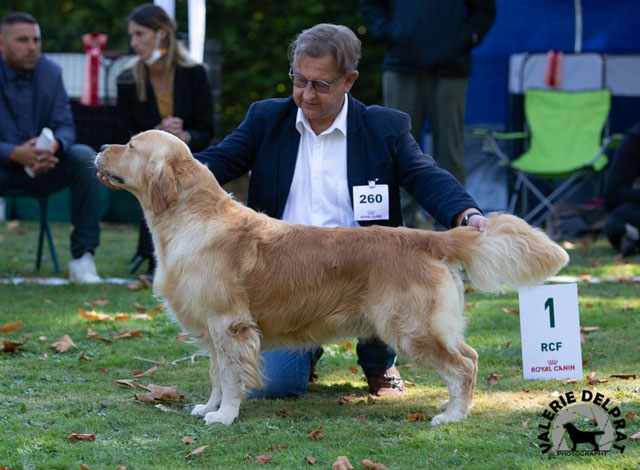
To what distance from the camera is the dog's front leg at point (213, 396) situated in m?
3.81

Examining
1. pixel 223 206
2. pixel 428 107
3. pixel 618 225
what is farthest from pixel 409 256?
pixel 618 225

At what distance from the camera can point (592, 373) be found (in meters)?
4.20

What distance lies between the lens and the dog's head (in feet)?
12.1

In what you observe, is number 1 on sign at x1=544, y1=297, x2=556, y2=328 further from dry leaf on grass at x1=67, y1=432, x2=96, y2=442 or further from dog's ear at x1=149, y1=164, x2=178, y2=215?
dry leaf on grass at x1=67, y1=432, x2=96, y2=442

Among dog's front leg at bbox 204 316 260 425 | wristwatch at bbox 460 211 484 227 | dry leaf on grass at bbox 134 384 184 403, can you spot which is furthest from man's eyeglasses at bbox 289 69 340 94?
dry leaf on grass at bbox 134 384 184 403

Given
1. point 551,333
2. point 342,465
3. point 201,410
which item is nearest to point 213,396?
point 201,410

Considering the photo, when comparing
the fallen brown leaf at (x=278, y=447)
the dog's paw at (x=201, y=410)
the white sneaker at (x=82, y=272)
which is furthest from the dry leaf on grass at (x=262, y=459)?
the white sneaker at (x=82, y=272)

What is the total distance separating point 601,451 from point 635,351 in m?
1.63

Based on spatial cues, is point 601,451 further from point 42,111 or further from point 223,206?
point 42,111

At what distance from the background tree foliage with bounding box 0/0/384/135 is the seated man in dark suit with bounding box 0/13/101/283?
582 cm

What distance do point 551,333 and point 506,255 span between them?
82cm

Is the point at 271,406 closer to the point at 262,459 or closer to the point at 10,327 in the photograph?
the point at 262,459

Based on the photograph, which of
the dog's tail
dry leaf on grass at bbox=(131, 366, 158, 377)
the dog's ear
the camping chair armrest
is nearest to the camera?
the dog's tail

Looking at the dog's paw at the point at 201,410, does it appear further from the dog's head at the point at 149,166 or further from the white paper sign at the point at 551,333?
the white paper sign at the point at 551,333
